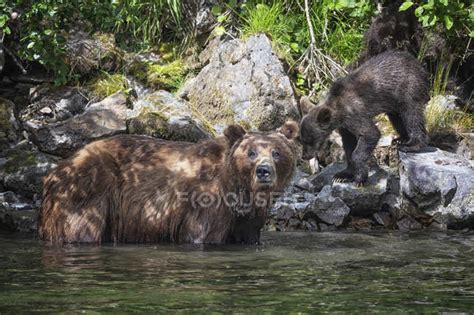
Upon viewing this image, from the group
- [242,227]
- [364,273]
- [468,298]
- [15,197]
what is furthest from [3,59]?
[468,298]

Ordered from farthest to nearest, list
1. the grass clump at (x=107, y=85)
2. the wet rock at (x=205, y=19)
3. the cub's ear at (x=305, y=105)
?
the wet rock at (x=205, y=19) → the grass clump at (x=107, y=85) → the cub's ear at (x=305, y=105)

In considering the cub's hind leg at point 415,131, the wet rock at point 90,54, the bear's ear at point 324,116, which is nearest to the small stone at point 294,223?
the bear's ear at point 324,116

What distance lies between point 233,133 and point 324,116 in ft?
8.02

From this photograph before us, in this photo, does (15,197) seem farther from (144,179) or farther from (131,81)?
(131,81)

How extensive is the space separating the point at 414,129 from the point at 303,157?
1357 millimetres

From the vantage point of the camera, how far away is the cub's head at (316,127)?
32.9 ft

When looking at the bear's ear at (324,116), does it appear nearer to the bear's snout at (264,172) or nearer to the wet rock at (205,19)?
the bear's snout at (264,172)

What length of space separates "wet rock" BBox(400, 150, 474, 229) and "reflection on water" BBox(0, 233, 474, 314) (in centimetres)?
115

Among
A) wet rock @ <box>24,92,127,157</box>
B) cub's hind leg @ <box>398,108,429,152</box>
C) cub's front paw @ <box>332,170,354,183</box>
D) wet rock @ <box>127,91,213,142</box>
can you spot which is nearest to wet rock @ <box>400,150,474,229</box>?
cub's hind leg @ <box>398,108,429,152</box>

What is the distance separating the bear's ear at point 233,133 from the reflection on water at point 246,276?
100 cm

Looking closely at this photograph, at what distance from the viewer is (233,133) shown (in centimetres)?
779

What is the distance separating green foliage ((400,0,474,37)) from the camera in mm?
10125

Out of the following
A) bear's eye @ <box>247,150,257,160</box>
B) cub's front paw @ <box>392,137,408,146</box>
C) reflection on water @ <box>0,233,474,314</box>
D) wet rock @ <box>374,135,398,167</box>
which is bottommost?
reflection on water @ <box>0,233,474,314</box>

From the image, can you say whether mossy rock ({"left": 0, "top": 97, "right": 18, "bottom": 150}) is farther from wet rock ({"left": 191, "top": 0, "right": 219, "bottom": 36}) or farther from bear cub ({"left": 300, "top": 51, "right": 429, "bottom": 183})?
bear cub ({"left": 300, "top": 51, "right": 429, "bottom": 183})
